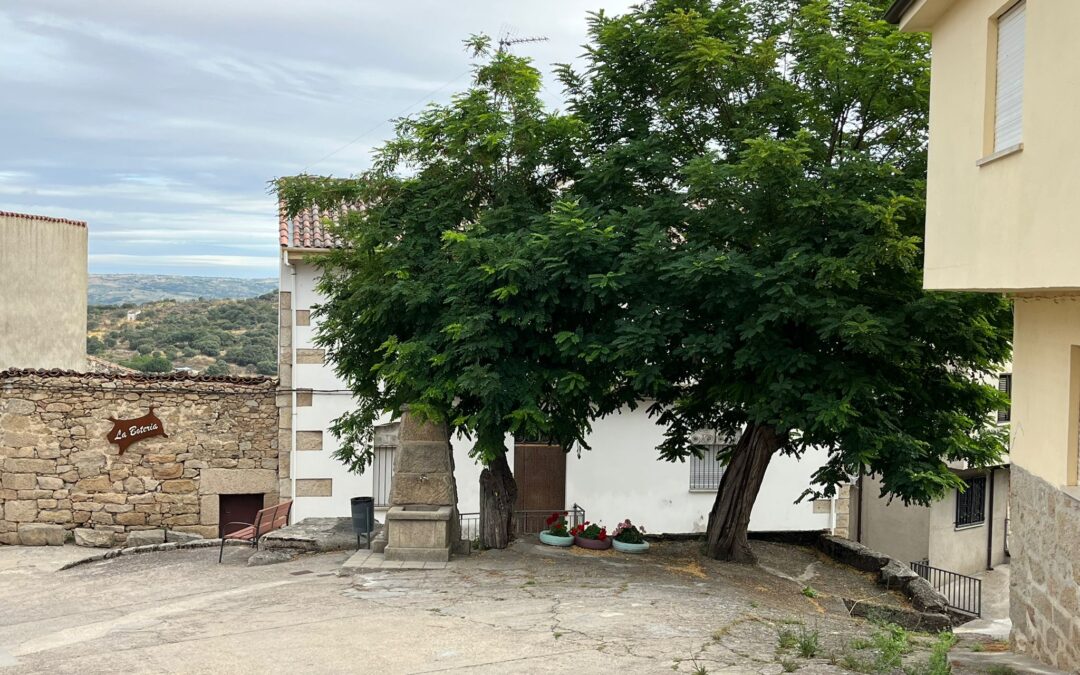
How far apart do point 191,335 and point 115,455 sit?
16.0 m

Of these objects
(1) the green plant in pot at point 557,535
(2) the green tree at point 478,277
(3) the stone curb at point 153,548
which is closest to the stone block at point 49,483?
(3) the stone curb at point 153,548

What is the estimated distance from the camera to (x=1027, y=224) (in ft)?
20.6

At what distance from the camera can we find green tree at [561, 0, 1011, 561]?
9.41 meters

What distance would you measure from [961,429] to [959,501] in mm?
9868

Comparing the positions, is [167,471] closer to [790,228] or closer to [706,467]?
[706,467]

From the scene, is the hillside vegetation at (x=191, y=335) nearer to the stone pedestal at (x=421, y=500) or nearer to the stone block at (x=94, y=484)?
the stone block at (x=94, y=484)

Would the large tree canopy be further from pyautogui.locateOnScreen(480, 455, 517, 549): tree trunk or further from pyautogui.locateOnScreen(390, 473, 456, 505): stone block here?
pyautogui.locateOnScreen(390, 473, 456, 505): stone block

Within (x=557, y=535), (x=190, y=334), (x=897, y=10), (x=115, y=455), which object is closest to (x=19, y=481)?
(x=115, y=455)

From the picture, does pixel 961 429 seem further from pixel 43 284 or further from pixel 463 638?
pixel 43 284

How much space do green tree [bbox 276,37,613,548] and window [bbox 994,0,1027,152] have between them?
3.97m

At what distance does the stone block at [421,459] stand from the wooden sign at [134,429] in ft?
22.2

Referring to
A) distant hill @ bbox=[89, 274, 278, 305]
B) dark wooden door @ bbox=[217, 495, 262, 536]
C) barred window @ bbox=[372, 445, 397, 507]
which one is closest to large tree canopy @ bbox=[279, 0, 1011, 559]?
dark wooden door @ bbox=[217, 495, 262, 536]

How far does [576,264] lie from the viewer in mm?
10062

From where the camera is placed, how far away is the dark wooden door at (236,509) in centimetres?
1644
